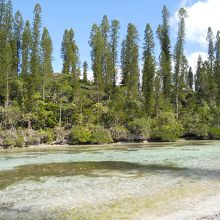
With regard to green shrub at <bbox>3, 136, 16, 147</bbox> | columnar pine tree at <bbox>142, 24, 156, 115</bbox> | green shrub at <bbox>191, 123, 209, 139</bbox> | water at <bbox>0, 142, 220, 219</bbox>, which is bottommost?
water at <bbox>0, 142, 220, 219</bbox>

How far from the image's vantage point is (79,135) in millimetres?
41625

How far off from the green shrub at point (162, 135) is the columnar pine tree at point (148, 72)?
7.85 m

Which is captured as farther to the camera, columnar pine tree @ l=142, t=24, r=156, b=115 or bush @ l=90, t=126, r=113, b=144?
columnar pine tree @ l=142, t=24, r=156, b=115

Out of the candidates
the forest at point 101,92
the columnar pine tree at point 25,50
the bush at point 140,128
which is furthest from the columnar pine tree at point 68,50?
the bush at point 140,128

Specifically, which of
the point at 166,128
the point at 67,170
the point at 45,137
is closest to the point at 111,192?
the point at 67,170

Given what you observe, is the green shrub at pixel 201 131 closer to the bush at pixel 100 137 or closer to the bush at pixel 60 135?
the bush at pixel 100 137

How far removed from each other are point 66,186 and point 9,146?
25.1 m

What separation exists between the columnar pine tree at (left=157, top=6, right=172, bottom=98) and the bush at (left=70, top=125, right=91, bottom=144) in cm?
2308

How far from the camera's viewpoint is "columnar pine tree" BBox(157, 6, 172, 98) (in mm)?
60881

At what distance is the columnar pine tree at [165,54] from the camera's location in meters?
60.9

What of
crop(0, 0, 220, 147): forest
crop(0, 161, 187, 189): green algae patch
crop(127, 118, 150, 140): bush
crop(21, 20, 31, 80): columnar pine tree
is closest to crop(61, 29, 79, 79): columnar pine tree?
crop(0, 0, 220, 147): forest

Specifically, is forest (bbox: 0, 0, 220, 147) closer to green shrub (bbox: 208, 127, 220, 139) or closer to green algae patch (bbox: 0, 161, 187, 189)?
green shrub (bbox: 208, 127, 220, 139)

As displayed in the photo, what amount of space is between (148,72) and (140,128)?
16.4 metres

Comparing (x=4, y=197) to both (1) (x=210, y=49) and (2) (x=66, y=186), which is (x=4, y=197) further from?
(1) (x=210, y=49)
